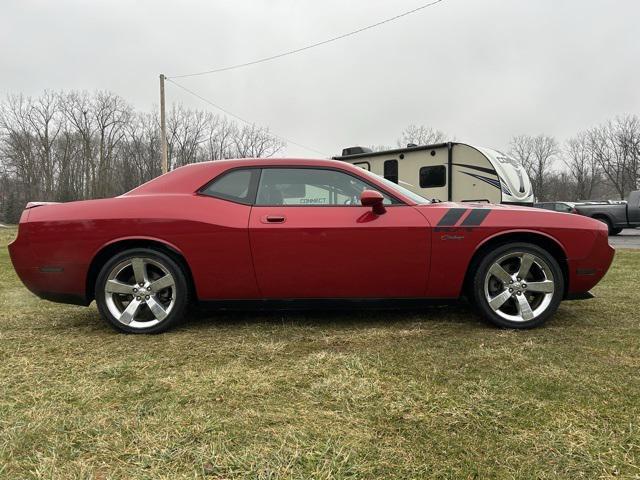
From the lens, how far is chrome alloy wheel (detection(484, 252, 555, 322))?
3330mm

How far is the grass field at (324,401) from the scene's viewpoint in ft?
5.38

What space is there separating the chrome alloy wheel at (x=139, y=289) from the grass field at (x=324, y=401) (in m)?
0.16

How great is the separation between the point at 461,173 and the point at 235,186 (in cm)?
711

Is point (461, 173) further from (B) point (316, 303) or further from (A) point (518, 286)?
(B) point (316, 303)

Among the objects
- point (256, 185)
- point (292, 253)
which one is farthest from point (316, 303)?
point (256, 185)

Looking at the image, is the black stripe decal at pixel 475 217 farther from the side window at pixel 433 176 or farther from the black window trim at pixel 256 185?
the side window at pixel 433 176

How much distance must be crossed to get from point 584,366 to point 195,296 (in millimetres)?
2731

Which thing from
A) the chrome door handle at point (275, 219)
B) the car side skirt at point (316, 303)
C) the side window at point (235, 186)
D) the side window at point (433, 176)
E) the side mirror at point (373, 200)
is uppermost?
the side window at point (433, 176)

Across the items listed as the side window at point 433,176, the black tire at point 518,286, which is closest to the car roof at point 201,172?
the black tire at point 518,286

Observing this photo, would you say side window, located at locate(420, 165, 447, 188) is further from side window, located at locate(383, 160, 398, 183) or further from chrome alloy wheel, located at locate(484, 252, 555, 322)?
chrome alloy wheel, located at locate(484, 252, 555, 322)

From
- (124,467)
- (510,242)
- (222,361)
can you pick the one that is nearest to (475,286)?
(510,242)

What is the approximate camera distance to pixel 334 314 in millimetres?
3904

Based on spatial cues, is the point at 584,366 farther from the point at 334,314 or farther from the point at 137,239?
the point at 137,239

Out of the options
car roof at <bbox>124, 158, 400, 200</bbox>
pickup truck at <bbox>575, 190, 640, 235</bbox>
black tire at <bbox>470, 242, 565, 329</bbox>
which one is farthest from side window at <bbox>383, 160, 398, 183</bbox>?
pickup truck at <bbox>575, 190, 640, 235</bbox>
